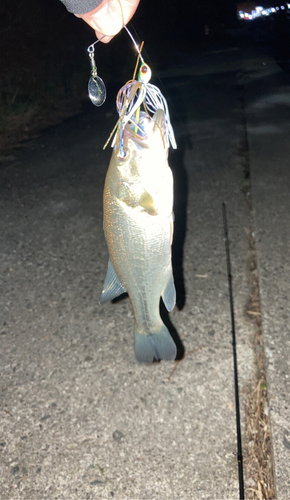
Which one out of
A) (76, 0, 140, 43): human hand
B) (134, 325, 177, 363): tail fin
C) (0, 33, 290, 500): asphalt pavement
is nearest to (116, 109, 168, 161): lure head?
(76, 0, 140, 43): human hand

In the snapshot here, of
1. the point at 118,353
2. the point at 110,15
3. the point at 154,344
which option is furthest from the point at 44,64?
the point at 154,344

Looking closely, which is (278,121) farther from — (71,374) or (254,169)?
(71,374)

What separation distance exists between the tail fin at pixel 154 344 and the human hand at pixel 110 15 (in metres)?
1.26

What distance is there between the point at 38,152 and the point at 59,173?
3.68 ft

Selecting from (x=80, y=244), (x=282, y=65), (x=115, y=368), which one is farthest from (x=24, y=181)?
(x=282, y=65)

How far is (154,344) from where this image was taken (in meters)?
1.79

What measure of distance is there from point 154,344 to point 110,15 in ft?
4.48

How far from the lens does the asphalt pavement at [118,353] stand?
206 cm

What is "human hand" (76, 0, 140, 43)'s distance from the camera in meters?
1.36

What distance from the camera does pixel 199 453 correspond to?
210cm

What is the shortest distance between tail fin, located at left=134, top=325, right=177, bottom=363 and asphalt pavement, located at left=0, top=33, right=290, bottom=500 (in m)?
0.72

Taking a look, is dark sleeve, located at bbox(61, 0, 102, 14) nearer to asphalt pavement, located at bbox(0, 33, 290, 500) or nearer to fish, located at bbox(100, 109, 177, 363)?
fish, located at bbox(100, 109, 177, 363)

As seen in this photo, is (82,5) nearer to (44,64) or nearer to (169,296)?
(169,296)

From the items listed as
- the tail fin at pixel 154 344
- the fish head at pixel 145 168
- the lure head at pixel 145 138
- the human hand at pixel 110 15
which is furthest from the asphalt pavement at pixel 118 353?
the human hand at pixel 110 15
